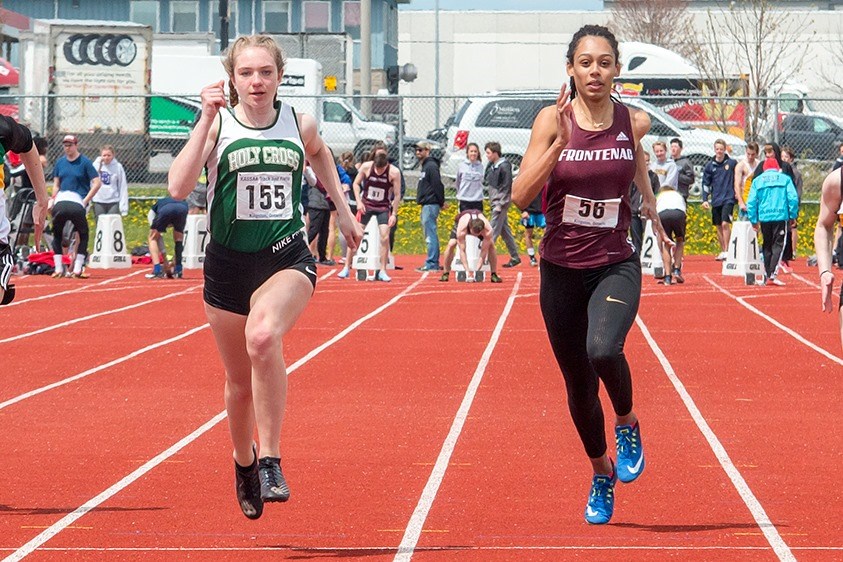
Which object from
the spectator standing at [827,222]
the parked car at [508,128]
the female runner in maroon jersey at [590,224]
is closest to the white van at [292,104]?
the parked car at [508,128]

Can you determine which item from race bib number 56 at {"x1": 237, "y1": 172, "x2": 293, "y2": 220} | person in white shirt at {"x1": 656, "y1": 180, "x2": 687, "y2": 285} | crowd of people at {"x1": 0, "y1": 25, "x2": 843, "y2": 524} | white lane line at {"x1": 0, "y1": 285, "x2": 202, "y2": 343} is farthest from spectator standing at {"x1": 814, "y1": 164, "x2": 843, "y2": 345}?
person in white shirt at {"x1": 656, "y1": 180, "x2": 687, "y2": 285}

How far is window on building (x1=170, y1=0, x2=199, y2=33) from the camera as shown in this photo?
71.9 m

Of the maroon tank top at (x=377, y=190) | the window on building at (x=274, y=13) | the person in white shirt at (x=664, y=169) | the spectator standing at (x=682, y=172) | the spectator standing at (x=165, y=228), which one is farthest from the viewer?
the window on building at (x=274, y=13)

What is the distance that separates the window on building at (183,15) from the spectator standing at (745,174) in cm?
4864

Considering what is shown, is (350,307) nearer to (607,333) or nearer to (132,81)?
(607,333)

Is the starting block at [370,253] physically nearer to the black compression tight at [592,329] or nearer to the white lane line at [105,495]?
the white lane line at [105,495]

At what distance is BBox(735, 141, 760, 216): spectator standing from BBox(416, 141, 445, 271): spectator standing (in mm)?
4652

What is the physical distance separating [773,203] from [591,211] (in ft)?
51.7

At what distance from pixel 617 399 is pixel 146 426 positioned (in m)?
4.06

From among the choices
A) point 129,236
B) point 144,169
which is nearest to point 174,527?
point 129,236

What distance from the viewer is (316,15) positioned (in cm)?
7150

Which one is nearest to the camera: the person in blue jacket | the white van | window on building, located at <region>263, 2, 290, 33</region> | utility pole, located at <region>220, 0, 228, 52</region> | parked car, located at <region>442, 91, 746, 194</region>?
the person in blue jacket

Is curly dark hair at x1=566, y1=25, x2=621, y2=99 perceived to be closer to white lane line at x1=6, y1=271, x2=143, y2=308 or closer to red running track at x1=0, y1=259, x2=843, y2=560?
red running track at x1=0, y1=259, x2=843, y2=560

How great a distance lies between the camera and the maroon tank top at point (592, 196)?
676cm
